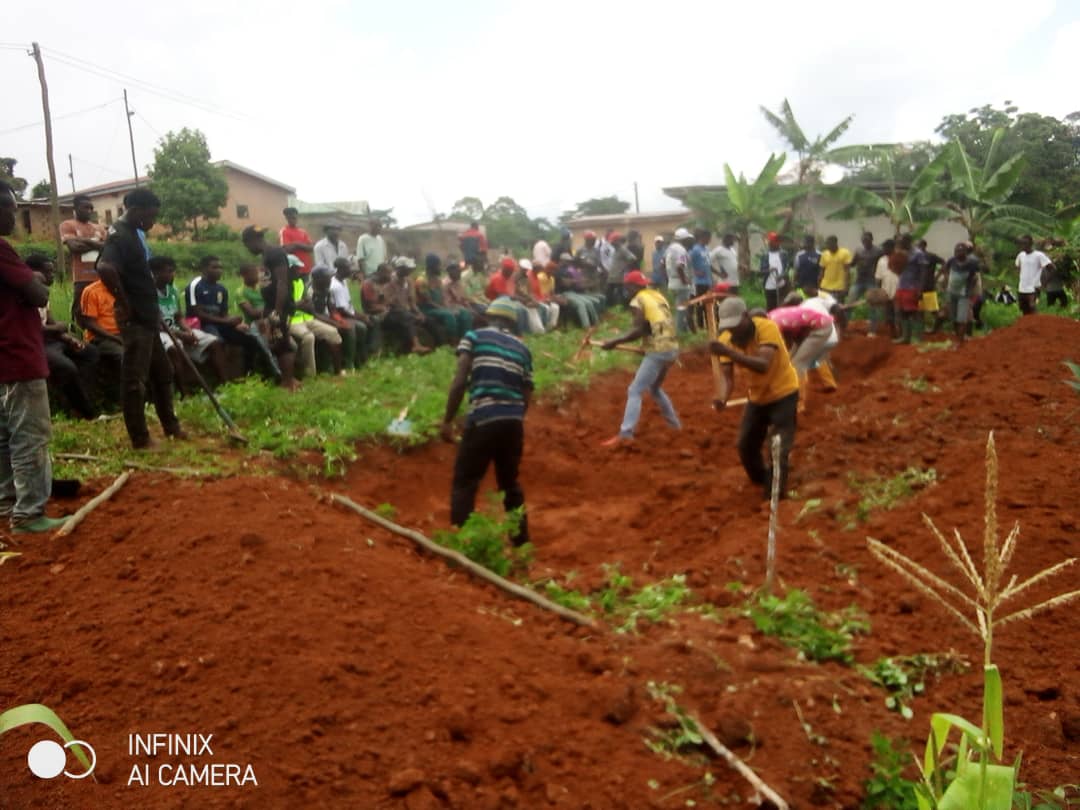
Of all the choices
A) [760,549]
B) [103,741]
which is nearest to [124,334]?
[103,741]

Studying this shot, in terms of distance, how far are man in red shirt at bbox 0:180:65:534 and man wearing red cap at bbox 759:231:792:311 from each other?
45.2ft

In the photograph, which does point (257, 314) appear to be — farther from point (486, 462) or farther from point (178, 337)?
point (486, 462)

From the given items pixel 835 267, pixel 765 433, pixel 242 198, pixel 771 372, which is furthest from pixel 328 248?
pixel 242 198

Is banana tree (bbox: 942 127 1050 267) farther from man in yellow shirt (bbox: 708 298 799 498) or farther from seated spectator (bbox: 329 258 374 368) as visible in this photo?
man in yellow shirt (bbox: 708 298 799 498)

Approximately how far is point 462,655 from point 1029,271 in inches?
576


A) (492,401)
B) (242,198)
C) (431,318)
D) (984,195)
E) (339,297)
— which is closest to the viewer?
(492,401)

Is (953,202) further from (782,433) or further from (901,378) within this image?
(782,433)

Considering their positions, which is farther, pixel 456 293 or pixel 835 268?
pixel 835 268

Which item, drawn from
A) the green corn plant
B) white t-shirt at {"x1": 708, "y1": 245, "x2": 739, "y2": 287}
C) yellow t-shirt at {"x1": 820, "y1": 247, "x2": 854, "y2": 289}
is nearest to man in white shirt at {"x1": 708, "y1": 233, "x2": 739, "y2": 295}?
white t-shirt at {"x1": 708, "y1": 245, "x2": 739, "y2": 287}

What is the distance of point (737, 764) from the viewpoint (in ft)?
12.2

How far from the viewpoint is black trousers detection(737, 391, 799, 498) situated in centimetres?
720

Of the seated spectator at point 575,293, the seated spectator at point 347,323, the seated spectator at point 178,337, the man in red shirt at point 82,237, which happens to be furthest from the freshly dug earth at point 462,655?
Result: the seated spectator at point 575,293

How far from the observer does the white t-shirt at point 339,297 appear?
37.6 ft

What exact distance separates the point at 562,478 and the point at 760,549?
9.90ft
